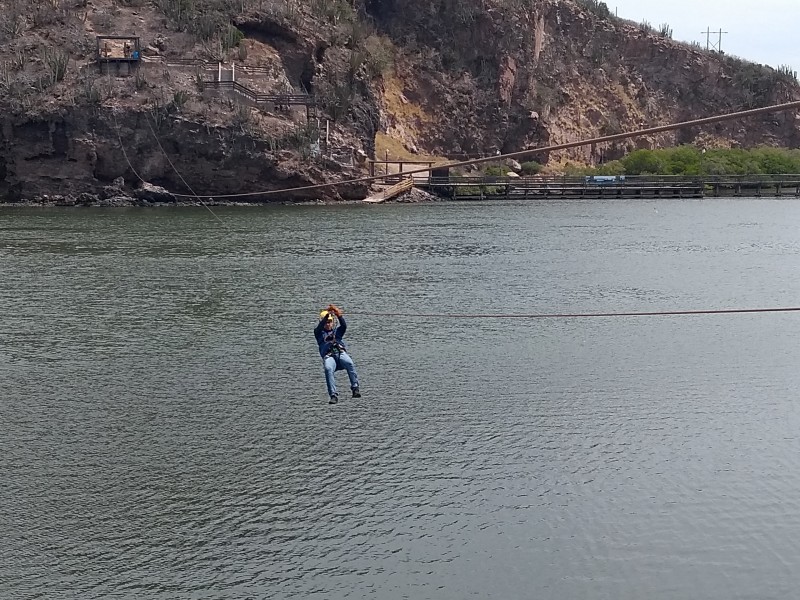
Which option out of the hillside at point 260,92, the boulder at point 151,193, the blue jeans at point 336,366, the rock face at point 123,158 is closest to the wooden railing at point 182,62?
the hillside at point 260,92

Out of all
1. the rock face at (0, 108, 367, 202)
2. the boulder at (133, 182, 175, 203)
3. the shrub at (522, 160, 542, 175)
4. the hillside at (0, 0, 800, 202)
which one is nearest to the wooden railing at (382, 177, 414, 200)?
the hillside at (0, 0, 800, 202)

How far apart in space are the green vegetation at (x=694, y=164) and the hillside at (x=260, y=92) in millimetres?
11187

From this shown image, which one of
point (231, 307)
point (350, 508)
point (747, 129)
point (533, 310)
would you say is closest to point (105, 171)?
point (231, 307)

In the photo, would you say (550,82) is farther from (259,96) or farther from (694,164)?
(259,96)

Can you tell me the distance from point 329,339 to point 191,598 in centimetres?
918

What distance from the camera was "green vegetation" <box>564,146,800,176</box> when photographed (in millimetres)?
123812

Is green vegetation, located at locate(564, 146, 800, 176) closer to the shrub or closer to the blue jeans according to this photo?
the shrub

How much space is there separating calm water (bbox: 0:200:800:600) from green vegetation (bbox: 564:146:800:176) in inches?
3075

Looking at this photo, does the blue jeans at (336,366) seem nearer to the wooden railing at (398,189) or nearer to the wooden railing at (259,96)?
the wooden railing at (259,96)

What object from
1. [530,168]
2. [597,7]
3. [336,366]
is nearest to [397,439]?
[336,366]

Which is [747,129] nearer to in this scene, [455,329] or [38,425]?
[455,329]

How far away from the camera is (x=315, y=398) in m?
26.7

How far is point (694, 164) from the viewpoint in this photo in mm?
124000

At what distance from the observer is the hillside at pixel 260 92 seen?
87.6 meters
